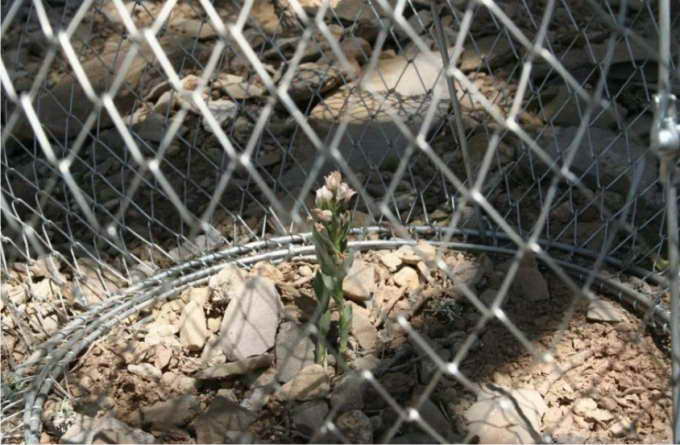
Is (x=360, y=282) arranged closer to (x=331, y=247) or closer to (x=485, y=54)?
(x=331, y=247)

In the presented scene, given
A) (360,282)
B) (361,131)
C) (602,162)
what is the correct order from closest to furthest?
(360,282), (602,162), (361,131)

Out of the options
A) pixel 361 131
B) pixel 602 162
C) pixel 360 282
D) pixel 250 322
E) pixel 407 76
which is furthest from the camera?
pixel 407 76

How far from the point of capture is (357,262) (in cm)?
217

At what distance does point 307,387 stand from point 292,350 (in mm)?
93

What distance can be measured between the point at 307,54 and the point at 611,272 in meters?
1.14

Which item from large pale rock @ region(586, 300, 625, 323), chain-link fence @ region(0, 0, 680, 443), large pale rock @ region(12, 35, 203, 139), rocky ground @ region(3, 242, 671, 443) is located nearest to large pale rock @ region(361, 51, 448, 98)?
chain-link fence @ region(0, 0, 680, 443)

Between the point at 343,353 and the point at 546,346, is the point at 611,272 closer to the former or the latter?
the point at 546,346

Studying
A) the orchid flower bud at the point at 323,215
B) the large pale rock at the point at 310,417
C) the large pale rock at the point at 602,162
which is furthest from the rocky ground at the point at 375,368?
the large pale rock at the point at 602,162

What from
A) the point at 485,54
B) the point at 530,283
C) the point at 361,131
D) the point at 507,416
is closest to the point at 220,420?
the point at 507,416

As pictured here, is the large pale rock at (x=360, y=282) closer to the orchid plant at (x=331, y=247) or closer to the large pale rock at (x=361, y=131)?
the orchid plant at (x=331, y=247)

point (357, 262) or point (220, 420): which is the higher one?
point (357, 262)

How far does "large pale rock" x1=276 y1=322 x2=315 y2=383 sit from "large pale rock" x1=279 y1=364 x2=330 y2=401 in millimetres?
47

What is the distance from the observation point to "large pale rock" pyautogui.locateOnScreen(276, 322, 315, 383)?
1.90 meters

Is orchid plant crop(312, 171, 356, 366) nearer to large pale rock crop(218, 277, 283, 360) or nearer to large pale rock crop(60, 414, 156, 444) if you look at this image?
large pale rock crop(218, 277, 283, 360)
